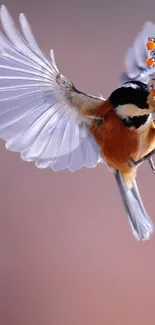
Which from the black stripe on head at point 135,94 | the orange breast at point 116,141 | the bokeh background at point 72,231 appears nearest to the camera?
the black stripe on head at point 135,94

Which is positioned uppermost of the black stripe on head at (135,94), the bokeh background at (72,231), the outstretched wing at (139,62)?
the outstretched wing at (139,62)

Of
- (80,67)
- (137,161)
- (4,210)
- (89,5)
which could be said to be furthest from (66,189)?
(137,161)

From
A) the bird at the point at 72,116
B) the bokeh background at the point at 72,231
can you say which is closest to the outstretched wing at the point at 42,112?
the bird at the point at 72,116

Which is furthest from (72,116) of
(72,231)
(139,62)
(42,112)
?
(72,231)

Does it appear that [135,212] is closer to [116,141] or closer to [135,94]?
[116,141]

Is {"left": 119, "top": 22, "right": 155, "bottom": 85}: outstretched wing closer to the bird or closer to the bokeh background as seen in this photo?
the bird

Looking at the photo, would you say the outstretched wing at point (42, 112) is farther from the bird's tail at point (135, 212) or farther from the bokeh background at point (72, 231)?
the bokeh background at point (72, 231)

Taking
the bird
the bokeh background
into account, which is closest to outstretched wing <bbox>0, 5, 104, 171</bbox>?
the bird

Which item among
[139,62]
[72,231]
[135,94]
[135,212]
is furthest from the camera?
[72,231]
